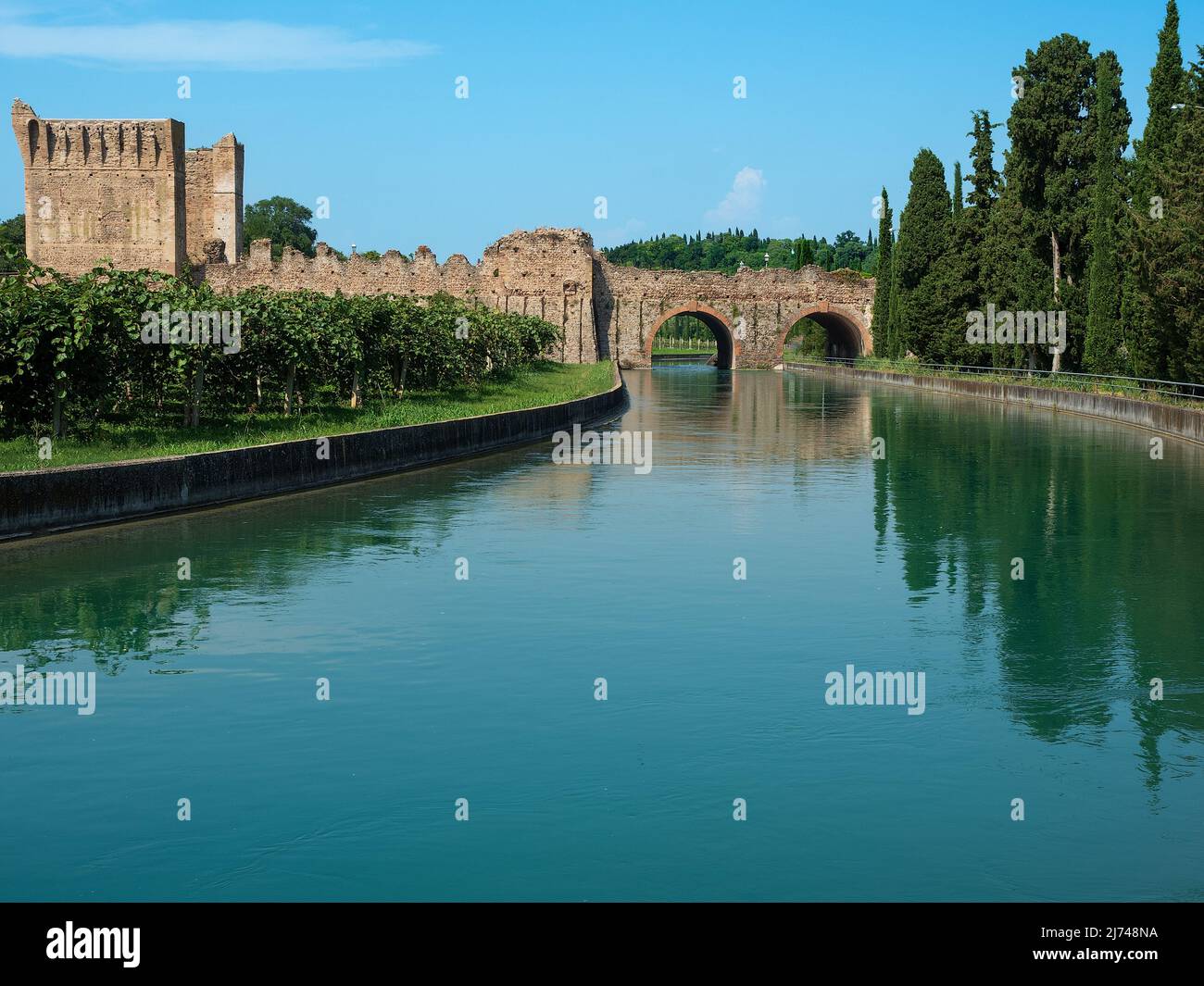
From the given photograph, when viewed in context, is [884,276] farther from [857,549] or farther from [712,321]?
[857,549]

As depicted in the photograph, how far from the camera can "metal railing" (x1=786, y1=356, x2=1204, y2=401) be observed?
3053 centimetres

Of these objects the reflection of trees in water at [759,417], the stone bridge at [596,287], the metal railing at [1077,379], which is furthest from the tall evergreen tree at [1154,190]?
the stone bridge at [596,287]

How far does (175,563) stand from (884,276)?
54466 millimetres

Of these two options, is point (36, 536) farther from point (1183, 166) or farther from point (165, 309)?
point (1183, 166)

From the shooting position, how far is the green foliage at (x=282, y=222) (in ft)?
398

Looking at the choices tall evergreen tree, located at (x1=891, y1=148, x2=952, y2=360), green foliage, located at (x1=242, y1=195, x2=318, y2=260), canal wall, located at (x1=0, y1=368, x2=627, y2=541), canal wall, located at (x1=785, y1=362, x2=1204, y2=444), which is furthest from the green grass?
green foliage, located at (x1=242, y1=195, x2=318, y2=260)

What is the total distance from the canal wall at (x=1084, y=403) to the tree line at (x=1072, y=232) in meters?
1.09

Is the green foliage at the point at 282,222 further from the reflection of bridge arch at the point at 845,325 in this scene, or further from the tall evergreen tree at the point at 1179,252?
the tall evergreen tree at the point at 1179,252

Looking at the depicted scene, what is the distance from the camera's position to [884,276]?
6462cm

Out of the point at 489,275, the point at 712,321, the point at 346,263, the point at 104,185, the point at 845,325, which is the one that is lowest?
the point at 845,325

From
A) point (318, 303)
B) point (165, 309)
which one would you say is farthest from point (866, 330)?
point (165, 309)

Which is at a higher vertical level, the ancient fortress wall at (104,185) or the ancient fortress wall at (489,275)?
the ancient fortress wall at (104,185)

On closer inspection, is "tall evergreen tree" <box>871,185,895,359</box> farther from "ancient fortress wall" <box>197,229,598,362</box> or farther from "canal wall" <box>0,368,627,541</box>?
"canal wall" <box>0,368,627,541</box>

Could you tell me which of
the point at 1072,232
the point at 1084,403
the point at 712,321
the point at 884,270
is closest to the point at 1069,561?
the point at 1084,403
